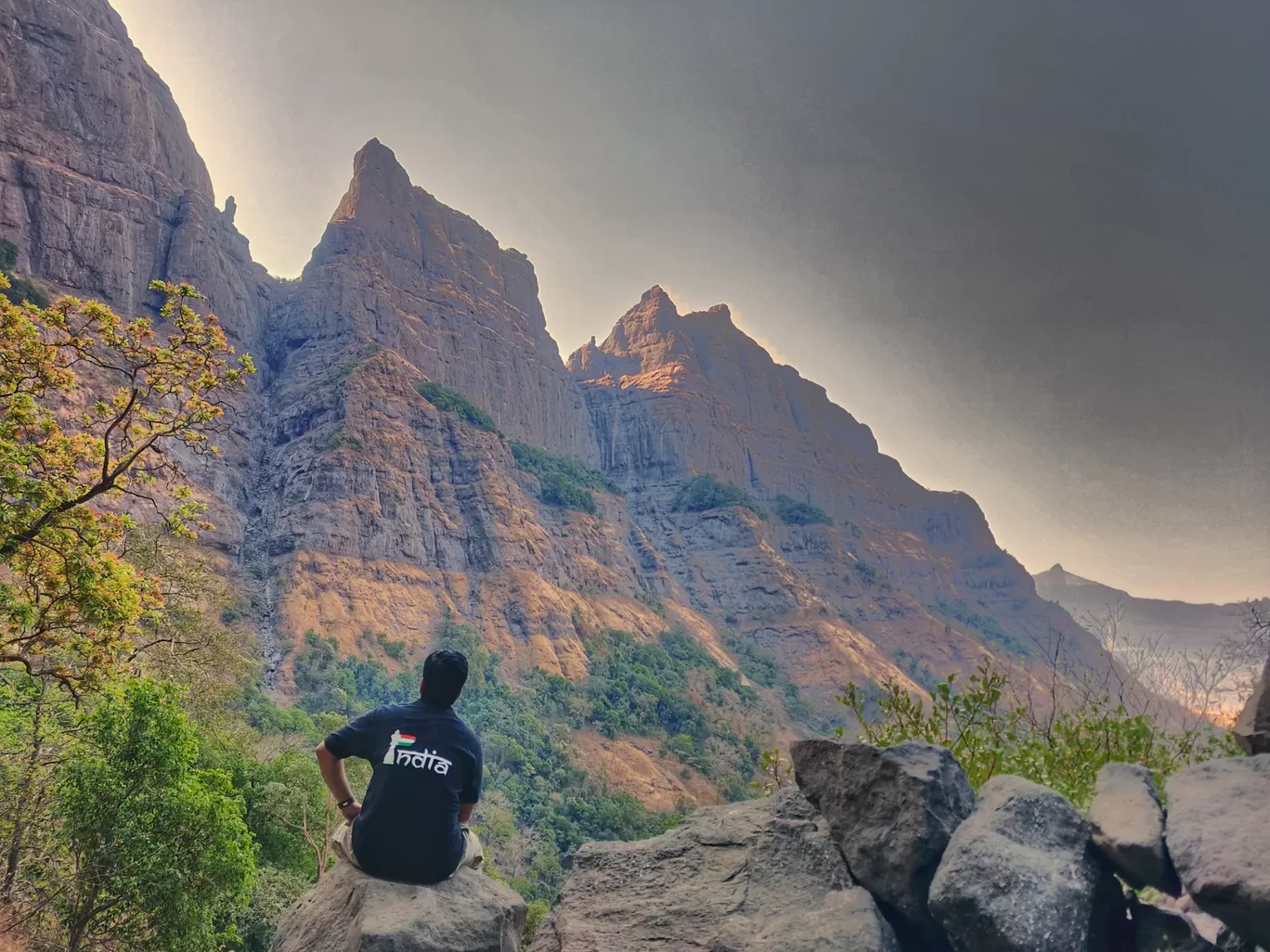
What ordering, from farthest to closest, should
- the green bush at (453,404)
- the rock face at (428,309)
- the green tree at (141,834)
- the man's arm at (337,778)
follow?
the rock face at (428,309) → the green bush at (453,404) → the green tree at (141,834) → the man's arm at (337,778)

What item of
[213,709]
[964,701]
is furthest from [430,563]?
[964,701]

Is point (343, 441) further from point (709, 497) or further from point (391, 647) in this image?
point (709, 497)

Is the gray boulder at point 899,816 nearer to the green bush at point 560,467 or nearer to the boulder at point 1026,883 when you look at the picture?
the boulder at point 1026,883

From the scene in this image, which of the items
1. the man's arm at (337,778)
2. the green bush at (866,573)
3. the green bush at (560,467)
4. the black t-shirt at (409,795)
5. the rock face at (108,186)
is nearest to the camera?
the black t-shirt at (409,795)

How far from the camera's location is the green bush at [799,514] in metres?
131

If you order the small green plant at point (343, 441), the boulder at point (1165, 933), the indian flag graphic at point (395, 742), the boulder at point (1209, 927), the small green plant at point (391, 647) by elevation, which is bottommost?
the small green plant at point (391, 647)

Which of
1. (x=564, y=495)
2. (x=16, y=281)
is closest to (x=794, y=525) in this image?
(x=564, y=495)

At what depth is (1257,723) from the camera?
3.90 m

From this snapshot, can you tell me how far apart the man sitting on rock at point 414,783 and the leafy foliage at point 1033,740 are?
122 inches

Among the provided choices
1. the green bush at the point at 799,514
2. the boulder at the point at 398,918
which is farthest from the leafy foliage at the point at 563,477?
the boulder at the point at 398,918

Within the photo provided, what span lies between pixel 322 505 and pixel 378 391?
54.8 feet

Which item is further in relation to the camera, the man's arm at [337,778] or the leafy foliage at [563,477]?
the leafy foliage at [563,477]

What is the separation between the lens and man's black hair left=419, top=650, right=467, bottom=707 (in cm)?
407

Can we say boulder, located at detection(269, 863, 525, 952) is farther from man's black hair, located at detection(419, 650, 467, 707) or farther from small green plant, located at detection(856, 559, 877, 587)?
small green plant, located at detection(856, 559, 877, 587)
